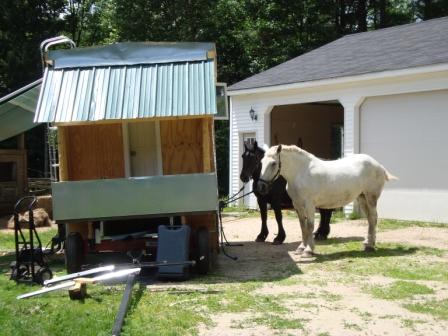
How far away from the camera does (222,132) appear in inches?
935

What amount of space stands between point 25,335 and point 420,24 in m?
15.7

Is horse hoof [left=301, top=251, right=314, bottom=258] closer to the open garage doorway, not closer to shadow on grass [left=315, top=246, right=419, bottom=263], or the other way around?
shadow on grass [left=315, top=246, right=419, bottom=263]

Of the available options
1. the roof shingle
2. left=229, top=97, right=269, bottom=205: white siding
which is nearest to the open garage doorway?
left=229, top=97, right=269, bottom=205: white siding

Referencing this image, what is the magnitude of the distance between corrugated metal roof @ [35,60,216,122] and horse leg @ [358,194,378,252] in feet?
11.5

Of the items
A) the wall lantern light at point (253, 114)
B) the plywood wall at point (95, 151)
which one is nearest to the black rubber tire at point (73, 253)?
the plywood wall at point (95, 151)

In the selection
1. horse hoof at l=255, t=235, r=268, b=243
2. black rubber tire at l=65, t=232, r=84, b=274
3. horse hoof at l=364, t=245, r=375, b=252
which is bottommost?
horse hoof at l=255, t=235, r=268, b=243

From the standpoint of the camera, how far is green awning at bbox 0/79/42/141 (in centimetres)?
1006

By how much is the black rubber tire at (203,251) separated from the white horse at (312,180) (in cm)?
129

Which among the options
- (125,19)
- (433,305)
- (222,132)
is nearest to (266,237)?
(433,305)

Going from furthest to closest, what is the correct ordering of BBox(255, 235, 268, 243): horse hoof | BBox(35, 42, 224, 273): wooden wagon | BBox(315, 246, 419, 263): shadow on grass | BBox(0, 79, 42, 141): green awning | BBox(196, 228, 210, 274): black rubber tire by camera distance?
BBox(255, 235, 268, 243): horse hoof
BBox(0, 79, 42, 141): green awning
BBox(315, 246, 419, 263): shadow on grass
BBox(196, 228, 210, 274): black rubber tire
BBox(35, 42, 224, 273): wooden wagon

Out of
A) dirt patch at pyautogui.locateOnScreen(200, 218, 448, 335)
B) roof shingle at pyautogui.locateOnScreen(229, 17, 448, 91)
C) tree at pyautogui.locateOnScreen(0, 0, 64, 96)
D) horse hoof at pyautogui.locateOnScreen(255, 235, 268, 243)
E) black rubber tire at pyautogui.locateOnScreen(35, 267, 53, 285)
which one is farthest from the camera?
tree at pyautogui.locateOnScreen(0, 0, 64, 96)

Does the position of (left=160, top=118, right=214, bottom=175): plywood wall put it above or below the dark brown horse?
above

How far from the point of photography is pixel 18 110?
33.9 ft

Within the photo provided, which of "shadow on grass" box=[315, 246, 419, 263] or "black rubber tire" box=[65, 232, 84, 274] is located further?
"shadow on grass" box=[315, 246, 419, 263]
